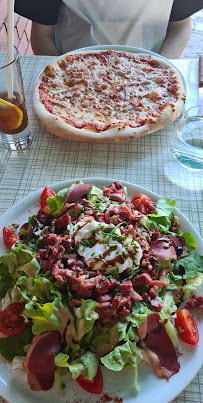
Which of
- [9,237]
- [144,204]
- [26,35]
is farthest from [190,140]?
[26,35]

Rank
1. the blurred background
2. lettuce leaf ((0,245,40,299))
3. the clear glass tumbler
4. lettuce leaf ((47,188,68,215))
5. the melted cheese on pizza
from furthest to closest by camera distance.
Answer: the blurred background < the melted cheese on pizza < the clear glass tumbler < lettuce leaf ((47,188,68,215)) < lettuce leaf ((0,245,40,299))

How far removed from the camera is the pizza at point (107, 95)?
83.8 inches

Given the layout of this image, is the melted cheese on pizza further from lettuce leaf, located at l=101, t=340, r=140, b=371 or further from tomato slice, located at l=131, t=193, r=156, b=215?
lettuce leaf, located at l=101, t=340, r=140, b=371

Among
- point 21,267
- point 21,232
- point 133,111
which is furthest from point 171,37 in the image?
point 21,267

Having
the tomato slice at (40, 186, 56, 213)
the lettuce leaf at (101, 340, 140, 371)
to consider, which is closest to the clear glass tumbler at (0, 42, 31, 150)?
the tomato slice at (40, 186, 56, 213)

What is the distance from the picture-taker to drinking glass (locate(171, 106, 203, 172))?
1.97 metres

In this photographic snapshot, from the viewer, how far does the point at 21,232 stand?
5.07ft

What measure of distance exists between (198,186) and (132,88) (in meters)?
0.84

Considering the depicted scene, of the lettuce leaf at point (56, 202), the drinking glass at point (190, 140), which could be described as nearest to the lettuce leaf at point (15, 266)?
the lettuce leaf at point (56, 202)

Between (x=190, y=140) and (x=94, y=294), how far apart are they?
1.04 m

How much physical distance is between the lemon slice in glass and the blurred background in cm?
239

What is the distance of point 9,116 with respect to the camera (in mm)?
1956

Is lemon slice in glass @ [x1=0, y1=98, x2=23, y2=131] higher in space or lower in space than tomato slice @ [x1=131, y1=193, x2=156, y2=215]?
higher

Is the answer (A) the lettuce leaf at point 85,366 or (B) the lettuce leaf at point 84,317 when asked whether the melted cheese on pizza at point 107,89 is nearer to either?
(B) the lettuce leaf at point 84,317
